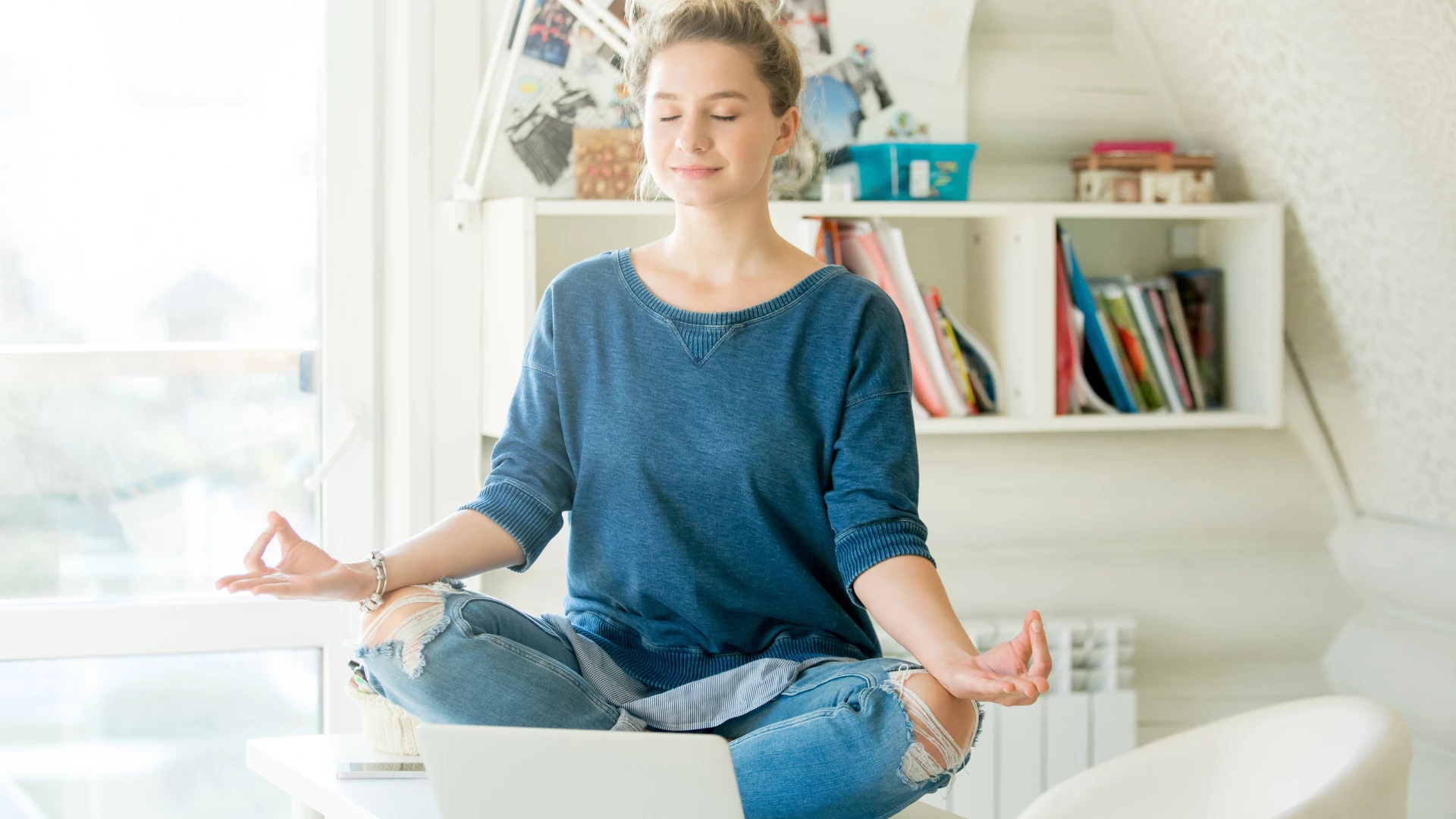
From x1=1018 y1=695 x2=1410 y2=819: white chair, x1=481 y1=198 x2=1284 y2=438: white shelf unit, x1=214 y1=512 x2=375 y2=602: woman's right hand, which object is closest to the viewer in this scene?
x1=214 y1=512 x2=375 y2=602: woman's right hand

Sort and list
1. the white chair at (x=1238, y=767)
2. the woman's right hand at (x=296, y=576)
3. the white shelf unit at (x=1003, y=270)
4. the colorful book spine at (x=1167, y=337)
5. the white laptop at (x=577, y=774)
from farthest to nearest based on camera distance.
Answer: the colorful book spine at (x=1167, y=337)
the white shelf unit at (x=1003, y=270)
the white chair at (x=1238, y=767)
the woman's right hand at (x=296, y=576)
the white laptop at (x=577, y=774)

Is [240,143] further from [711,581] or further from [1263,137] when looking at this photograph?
[1263,137]

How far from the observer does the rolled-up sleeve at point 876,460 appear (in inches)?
48.2

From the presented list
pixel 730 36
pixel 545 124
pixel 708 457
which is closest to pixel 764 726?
pixel 708 457

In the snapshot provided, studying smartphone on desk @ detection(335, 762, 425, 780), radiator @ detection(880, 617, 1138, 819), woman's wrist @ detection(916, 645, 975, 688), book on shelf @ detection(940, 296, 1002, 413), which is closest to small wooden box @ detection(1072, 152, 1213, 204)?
book on shelf @ detection(940, 296, 1002, 413)

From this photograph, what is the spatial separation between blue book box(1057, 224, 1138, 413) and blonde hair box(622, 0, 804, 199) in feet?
3.08

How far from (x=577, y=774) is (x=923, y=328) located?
48.2 inches

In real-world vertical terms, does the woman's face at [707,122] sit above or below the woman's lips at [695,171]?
above

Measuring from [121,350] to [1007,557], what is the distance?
1.49 meters

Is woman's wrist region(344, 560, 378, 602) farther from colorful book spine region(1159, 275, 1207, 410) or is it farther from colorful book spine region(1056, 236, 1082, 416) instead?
colorful book spine region(1159, 275, 1207, 410)

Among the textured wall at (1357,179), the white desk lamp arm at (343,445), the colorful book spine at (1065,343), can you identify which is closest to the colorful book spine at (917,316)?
the colorful book spine at (1065,343)

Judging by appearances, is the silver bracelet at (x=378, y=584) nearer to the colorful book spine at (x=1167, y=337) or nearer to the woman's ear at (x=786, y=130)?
the woman's ear at (x=786, y=130)

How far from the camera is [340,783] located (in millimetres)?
1337

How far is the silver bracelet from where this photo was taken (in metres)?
1.12
